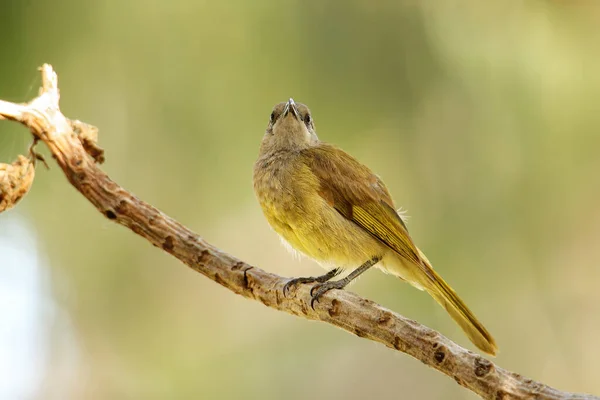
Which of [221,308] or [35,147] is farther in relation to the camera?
[221,308]

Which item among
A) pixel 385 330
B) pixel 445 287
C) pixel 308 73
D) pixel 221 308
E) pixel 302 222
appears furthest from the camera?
pixel 221 308

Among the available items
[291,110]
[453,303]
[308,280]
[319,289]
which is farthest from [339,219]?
[291,110]

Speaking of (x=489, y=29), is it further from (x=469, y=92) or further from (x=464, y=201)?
(x=464, y=201)

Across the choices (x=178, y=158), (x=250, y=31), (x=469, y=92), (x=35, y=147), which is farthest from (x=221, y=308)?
(x=35, y=147)

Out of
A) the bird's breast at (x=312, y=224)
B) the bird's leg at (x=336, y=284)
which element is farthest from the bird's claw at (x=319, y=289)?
the bird's breast at (x=312, y=224)

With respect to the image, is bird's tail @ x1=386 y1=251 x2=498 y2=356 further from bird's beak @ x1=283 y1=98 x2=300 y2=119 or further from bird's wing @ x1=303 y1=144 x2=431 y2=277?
bird's beak @ x1=283 y1=98 x2=300 y2=119

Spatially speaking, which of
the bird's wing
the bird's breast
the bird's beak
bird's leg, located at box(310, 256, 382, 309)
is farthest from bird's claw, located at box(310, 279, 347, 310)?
the bird's beak
